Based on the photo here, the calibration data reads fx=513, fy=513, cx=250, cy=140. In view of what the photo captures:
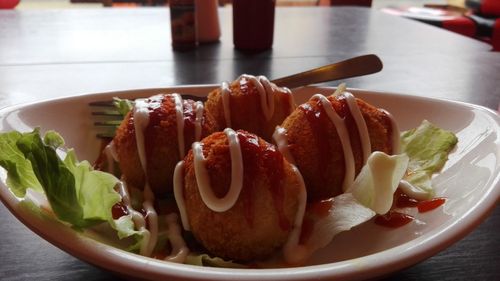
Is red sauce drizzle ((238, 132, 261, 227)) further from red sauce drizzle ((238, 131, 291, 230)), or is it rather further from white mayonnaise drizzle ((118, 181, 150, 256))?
white mayonnaise drizzle ((118, 181, 150, 256))

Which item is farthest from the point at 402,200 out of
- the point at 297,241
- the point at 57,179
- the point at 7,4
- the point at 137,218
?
the point at 7,4

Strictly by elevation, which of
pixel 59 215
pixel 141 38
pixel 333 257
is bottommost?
pixel 141 38

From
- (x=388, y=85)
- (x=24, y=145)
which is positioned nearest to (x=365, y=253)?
(x=24, y=145)

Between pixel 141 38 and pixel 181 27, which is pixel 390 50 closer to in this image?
pixel 181 27

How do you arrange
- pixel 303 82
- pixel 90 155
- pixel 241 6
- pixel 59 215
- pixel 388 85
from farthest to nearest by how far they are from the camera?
1. pixel 241 6
2. pixel 388 85
3. pixel 303 82
4. pixel 90 155
5. pixel 59 215

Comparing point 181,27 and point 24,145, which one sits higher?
point 24,145

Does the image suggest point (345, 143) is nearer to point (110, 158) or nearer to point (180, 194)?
point (180, 194)

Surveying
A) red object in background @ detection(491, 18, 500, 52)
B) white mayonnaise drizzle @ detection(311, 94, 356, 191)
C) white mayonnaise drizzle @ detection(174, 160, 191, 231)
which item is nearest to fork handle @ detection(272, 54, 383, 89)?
white mayonnaise drizzle @ detection(311, 94, 356, 191)
